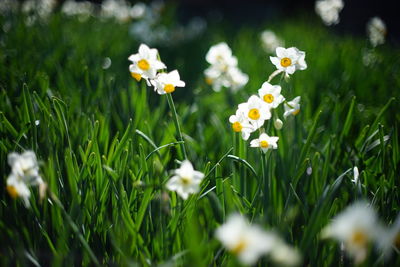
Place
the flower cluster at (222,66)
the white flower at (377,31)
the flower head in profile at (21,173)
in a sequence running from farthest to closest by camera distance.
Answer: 1. the white flower at (377,31)
2. the flower cluster at (222,66)
3. the flower head in profile at (21,173)

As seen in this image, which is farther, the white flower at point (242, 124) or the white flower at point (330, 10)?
the white flower at point (330, 10)

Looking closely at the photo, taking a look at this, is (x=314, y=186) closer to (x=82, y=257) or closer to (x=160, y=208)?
(x=160, y=208)

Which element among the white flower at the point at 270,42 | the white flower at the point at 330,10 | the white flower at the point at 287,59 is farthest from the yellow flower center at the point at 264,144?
the white flower at the point at 270,42

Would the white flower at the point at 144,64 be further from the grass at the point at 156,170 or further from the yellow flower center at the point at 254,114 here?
the yellow flower center at the point at 254,114

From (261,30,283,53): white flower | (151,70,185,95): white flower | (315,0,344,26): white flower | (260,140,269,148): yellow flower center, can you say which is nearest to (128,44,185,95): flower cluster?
(151,70,185,95): white flower

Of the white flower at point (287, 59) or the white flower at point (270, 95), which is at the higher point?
the white flower at point (287, 59)

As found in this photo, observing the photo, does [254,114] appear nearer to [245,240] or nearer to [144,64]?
[144,64]

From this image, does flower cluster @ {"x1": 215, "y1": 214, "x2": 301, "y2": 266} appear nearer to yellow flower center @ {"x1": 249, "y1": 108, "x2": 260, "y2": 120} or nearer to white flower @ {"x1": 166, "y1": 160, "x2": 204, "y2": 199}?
white flower @ {"x1": 166, "y1": 160, "x2": 204, "y2": 199}
